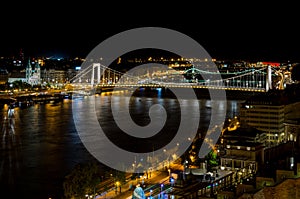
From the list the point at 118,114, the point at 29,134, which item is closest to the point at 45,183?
the point at 29,134

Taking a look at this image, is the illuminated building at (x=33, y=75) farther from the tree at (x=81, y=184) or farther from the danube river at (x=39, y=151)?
the tree at (x=81, y=184)

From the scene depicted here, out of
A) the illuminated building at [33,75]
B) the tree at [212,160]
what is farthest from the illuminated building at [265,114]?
the illuminated building at [33,75]

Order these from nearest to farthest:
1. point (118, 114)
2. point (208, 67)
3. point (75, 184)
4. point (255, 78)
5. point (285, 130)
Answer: point (75, 184), point (285, 130), point (118, 114), point (255, 78), point (208, 67)

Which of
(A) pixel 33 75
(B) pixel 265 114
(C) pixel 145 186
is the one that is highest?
(A) pixel 33 75

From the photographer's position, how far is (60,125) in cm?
694

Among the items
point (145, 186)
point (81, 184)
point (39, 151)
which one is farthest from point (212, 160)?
point (39, 151)

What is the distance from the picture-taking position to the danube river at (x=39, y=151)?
12.2 feet

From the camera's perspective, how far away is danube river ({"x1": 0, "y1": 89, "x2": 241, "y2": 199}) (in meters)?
3.71

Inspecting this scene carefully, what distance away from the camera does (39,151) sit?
5031 mm

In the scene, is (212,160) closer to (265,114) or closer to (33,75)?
(265,114)

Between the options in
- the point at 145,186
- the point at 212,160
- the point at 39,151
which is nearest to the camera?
the point at 145,186

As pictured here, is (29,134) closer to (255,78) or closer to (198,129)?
(198,129)

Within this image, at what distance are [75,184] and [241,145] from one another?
1.21 metres

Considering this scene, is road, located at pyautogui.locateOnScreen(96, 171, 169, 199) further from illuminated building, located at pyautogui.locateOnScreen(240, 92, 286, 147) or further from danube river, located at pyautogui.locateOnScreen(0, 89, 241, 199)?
illuminated building, located at pyautogui.locateOnScreen(240, 92, 286, 147)
